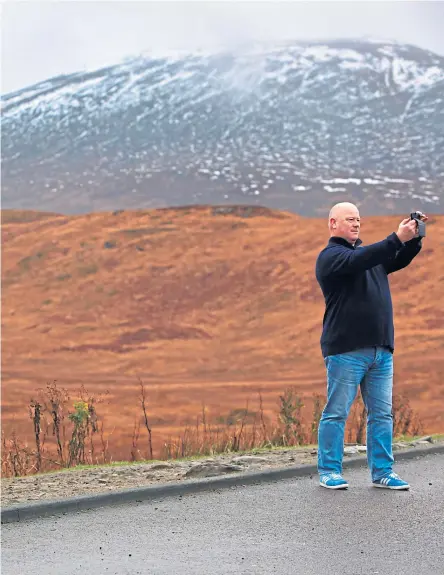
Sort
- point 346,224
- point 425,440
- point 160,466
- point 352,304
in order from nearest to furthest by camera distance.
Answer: point 352,304 → point 346,224 → point 160,466 → point 425,440

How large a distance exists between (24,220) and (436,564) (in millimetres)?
46081

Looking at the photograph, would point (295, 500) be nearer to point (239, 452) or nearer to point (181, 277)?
point (239, 452)

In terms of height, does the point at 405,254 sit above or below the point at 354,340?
above

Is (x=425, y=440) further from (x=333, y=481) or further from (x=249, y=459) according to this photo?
(x=333, y=481)

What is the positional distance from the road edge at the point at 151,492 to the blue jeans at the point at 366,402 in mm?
558

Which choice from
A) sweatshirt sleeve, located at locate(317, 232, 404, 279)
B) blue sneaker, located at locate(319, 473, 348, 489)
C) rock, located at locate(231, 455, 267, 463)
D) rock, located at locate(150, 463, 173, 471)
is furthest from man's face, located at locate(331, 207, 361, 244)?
rock, located at locate(150, 463, 173, 471)

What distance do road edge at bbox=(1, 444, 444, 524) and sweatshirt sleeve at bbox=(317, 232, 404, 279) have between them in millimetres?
1548

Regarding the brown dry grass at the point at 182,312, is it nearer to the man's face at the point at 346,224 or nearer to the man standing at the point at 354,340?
the man standing at the point at 354,340

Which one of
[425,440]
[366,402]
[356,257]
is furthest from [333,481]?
[425,440]

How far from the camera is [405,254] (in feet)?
22.4

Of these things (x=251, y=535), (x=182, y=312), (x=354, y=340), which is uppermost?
(x=182, y=312)

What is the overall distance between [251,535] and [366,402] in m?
1.56

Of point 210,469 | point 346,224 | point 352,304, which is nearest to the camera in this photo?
point 352,304

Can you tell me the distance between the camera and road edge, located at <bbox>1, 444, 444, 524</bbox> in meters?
6.48
